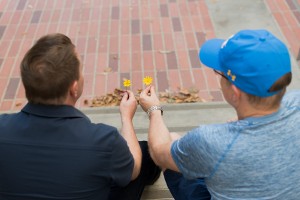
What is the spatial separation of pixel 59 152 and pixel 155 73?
2471mm

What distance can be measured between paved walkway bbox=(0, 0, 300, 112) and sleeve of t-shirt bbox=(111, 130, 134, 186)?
6.31ft

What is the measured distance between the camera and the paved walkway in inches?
155

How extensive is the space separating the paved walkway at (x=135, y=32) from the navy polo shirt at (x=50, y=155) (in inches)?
79.6

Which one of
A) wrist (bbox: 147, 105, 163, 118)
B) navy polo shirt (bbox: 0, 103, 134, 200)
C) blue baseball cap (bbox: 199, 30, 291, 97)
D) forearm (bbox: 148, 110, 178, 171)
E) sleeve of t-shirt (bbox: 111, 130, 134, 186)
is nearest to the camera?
blue baseball cap (bbox: 199, 30, 291, 97)

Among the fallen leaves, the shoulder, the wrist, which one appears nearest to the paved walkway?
the fallen leaves

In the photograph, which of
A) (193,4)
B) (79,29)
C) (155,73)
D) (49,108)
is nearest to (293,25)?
(193,4)

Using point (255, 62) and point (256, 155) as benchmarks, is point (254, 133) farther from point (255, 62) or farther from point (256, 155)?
point (255, 62)

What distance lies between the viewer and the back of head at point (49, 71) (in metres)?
1.67

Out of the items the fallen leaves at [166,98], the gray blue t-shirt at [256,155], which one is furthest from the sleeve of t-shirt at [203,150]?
the fallen leaves at [166,98]

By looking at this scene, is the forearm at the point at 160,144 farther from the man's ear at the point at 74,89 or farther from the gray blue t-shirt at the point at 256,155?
the man's ear at the point at 74,89

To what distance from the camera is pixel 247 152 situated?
1.50 meters

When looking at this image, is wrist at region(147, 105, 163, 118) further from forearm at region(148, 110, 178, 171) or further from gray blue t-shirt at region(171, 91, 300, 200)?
gray blue t-shirt at region(171, 91, 300, 200)

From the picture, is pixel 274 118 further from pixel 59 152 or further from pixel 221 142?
pixel 59 152

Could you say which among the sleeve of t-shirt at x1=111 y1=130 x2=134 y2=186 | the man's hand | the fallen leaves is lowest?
the fallen leaves
